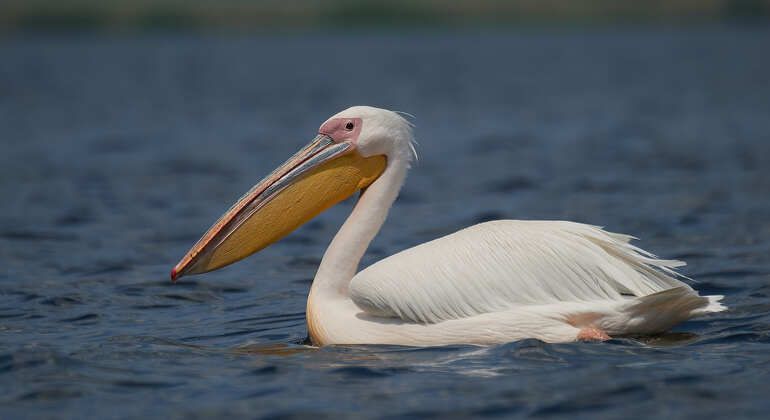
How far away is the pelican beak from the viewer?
646 centimetres

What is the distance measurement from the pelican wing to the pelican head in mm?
816

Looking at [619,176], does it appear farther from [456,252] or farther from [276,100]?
[276,100]

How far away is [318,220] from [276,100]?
17.1 m

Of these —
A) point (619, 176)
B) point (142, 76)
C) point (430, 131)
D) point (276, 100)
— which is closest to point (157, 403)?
point (619, 176)

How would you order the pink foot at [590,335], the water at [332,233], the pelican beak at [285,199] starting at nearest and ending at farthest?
the water at [332,233] < the pink foot at [590,335] < the pelican beak at [285,199]

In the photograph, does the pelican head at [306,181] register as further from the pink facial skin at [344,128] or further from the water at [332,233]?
the water at [332,233]

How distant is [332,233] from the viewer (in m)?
10.5

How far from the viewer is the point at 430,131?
64.3 ft

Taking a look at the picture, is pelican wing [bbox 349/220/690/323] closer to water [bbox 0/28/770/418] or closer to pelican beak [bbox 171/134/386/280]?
water [bbox 0/28/770/418]

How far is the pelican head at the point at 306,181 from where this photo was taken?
6.46 m

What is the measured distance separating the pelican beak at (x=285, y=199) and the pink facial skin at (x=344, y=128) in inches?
1.5

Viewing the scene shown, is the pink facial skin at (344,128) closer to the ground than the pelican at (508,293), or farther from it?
farther from it

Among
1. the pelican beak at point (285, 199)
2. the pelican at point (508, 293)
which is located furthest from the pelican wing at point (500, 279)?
the pelican beak at point (285, 199)

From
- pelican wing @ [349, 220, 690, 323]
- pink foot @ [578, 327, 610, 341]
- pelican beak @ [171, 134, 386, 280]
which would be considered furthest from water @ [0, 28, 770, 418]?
pelican beak @ [171, 134, 386, 280]
